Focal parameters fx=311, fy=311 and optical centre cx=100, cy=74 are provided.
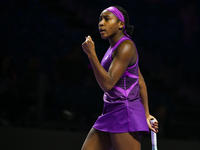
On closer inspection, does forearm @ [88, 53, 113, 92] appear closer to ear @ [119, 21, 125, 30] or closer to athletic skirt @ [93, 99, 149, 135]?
athletic skirt @ [93, 99, 149, 135]

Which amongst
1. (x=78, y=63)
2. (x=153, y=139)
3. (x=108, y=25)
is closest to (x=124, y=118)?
(x=153, y=139)

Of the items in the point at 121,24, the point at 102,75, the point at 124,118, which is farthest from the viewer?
the point at 121,24

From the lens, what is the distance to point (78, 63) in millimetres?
4859

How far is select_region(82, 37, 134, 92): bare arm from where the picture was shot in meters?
1.71

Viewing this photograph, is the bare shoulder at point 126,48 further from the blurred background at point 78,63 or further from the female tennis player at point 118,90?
the blurred background at point 78,63

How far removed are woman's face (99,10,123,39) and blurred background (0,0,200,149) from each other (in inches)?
83.7

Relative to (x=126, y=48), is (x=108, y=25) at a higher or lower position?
higher

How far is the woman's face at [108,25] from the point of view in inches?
75.1

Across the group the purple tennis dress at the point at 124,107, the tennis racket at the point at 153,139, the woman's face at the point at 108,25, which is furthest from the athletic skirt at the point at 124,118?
the woman's face at the point at 108,25

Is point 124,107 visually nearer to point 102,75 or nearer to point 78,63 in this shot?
point 102,75

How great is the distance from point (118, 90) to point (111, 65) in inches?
6.5

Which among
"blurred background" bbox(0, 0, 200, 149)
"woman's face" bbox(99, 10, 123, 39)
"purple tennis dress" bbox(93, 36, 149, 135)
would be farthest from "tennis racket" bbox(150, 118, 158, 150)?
"blurred background" bbox(0, 0, 200, 149)

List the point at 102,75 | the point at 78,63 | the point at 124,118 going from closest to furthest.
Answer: the point at 102,75 < the point at 124,118 < the point at 78,63

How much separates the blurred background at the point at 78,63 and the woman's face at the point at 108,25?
6.97ft
